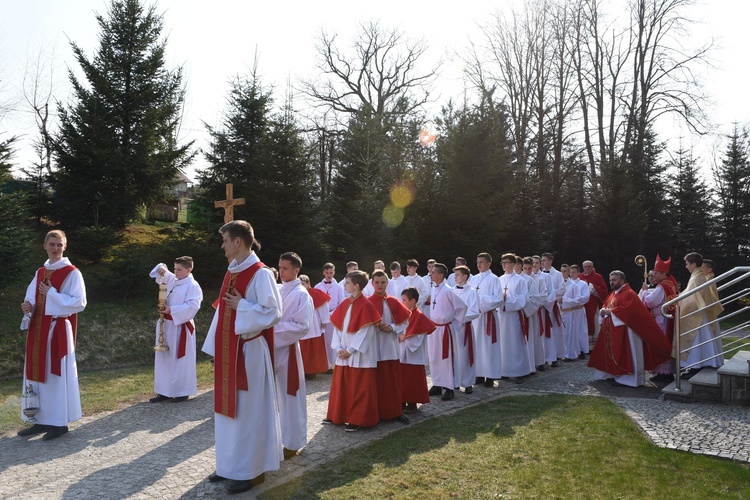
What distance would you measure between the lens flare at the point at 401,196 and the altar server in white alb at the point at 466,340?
10420mm

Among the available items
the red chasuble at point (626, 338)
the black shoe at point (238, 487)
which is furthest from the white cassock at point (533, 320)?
the black shoe at point (238, 487)

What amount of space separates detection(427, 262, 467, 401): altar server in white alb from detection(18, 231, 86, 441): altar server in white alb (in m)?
4.96

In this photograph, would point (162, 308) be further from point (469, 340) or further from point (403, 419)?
point (469, 340)

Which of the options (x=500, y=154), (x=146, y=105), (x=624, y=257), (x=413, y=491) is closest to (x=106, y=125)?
(x=146, y=105)

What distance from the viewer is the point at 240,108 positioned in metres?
18.3

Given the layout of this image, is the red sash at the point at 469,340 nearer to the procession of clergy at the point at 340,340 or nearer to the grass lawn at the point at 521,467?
the procession of clergy at the point at 340,340

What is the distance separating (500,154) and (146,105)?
42.4 ft

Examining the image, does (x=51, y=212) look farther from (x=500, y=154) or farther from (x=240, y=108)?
(x=500, y=154)

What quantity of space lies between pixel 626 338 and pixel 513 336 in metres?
1.94

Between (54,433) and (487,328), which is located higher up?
(487,328)

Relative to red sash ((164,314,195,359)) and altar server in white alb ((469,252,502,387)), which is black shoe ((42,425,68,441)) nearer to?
red sash ((164,314,195,359))

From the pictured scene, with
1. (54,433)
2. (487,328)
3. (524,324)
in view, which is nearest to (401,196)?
(524,324)

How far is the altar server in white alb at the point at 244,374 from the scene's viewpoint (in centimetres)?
488

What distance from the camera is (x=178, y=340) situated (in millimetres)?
8516
